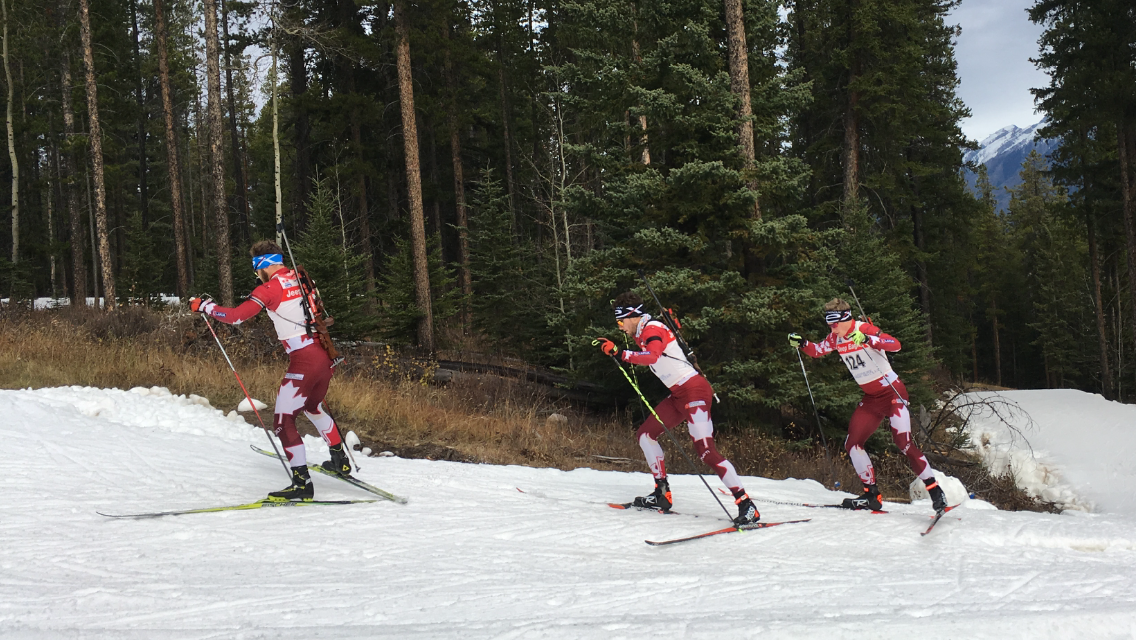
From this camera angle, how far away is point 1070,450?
50.5 feet

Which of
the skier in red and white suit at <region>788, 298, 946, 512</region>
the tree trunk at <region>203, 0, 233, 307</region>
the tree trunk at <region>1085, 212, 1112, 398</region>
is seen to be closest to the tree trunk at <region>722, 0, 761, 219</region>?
the skier in red and white suit at <region>788, 298, 946, 512</region>

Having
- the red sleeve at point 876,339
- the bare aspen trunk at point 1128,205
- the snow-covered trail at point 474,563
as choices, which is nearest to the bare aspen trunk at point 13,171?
the snow-covered trail at point 474,563

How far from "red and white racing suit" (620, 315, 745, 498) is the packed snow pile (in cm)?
911

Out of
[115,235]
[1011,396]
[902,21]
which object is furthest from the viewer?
[115,235]

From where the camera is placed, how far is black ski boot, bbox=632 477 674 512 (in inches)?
281

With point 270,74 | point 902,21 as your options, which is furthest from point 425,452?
point 902,21

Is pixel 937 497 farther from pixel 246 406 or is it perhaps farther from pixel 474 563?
pixel 246 406

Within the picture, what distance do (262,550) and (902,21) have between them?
21.2 m

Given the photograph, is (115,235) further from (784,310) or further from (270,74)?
(784,310)

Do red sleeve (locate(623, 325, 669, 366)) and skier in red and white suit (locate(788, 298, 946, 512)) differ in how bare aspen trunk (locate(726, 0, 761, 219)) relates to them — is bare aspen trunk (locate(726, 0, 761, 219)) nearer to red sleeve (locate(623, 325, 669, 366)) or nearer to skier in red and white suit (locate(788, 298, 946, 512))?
skier in red and white suit (locate(788, 298, 946, 512))

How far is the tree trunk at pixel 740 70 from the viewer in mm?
12477

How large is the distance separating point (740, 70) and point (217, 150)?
12.6 metres

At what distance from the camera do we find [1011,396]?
22.5 meters

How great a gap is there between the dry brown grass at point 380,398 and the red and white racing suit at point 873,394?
2.37 metres
